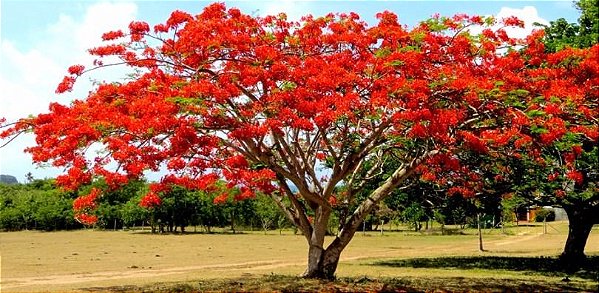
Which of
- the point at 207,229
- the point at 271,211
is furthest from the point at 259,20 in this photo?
the point at 207,229

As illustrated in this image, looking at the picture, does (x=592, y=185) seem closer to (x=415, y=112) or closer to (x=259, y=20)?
(x=415, y=112)

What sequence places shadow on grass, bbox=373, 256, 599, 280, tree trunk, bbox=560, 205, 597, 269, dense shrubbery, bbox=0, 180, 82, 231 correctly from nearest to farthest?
shadow on grass, bbox=373, 256, 599, 280
tree trunk, bbox=560, 205, 597, 269
dense shrubbery, bbox=0, 180, 82, 231

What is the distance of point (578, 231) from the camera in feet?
72.9

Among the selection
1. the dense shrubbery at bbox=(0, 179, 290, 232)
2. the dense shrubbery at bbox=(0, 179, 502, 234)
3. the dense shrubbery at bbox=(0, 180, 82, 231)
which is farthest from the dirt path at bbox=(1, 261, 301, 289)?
the dense shrubbery at bbox=(0, 180, 82, 231)

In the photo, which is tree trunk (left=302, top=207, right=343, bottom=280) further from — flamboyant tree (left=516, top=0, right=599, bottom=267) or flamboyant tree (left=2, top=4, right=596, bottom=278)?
flamboyant tree (left=516, top=0, right=599, bottom=267)

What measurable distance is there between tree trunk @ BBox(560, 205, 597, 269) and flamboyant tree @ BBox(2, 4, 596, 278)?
9.33 meters

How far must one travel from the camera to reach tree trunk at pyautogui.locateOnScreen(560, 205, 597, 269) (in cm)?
2169

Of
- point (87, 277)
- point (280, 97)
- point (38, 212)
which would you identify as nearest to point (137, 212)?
point (38, 212)

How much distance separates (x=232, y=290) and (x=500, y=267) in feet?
40.4

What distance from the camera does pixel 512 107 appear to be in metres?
13.0

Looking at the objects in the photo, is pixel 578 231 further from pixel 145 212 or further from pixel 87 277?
pixel 145 212

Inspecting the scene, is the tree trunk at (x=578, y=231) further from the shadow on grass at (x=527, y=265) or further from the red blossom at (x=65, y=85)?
the red blossom at (x=65, y=85)

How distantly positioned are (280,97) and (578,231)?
1510 centimetres

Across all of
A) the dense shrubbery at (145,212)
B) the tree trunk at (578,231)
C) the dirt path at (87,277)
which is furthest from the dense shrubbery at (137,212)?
the tree trunk at (578,231)
